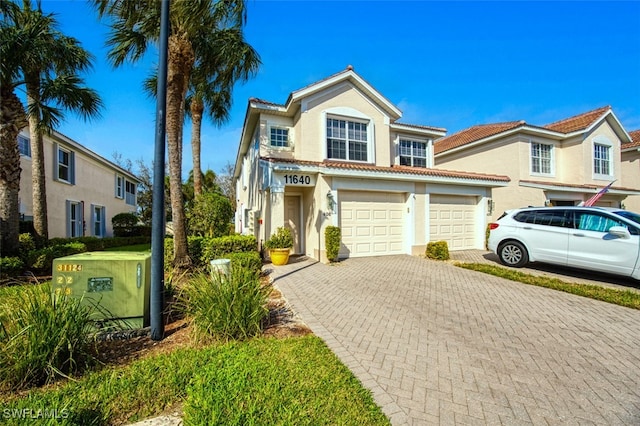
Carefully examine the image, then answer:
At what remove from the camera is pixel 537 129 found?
1623 centimetres

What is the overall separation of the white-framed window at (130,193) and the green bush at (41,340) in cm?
2480

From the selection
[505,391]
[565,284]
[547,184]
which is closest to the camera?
[505,391]

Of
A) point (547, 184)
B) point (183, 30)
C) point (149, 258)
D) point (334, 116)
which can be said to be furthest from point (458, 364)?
point (547, 184)

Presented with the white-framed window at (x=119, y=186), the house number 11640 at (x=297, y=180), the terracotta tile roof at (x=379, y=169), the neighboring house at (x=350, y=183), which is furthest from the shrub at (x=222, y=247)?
the white-framed window at (x=119, y=186)

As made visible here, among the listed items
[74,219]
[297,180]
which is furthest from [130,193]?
[297,180]

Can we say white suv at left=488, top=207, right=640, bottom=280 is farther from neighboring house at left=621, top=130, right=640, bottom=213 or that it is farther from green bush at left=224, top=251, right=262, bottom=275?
neighboring house at left=621, top=130, right=640, bottom=213

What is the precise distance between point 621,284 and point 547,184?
9.68 meters

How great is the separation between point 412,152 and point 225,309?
554 inches

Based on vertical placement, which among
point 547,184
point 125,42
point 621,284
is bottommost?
point 621,284

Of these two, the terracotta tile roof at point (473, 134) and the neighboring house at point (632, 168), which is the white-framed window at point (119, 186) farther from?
the neighboring house at point (632, 168)

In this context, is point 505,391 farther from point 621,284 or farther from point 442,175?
point 442,175

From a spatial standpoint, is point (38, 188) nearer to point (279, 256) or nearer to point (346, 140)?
point (279, 256)

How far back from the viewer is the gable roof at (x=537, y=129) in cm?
1631

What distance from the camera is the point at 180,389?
3.07 m
